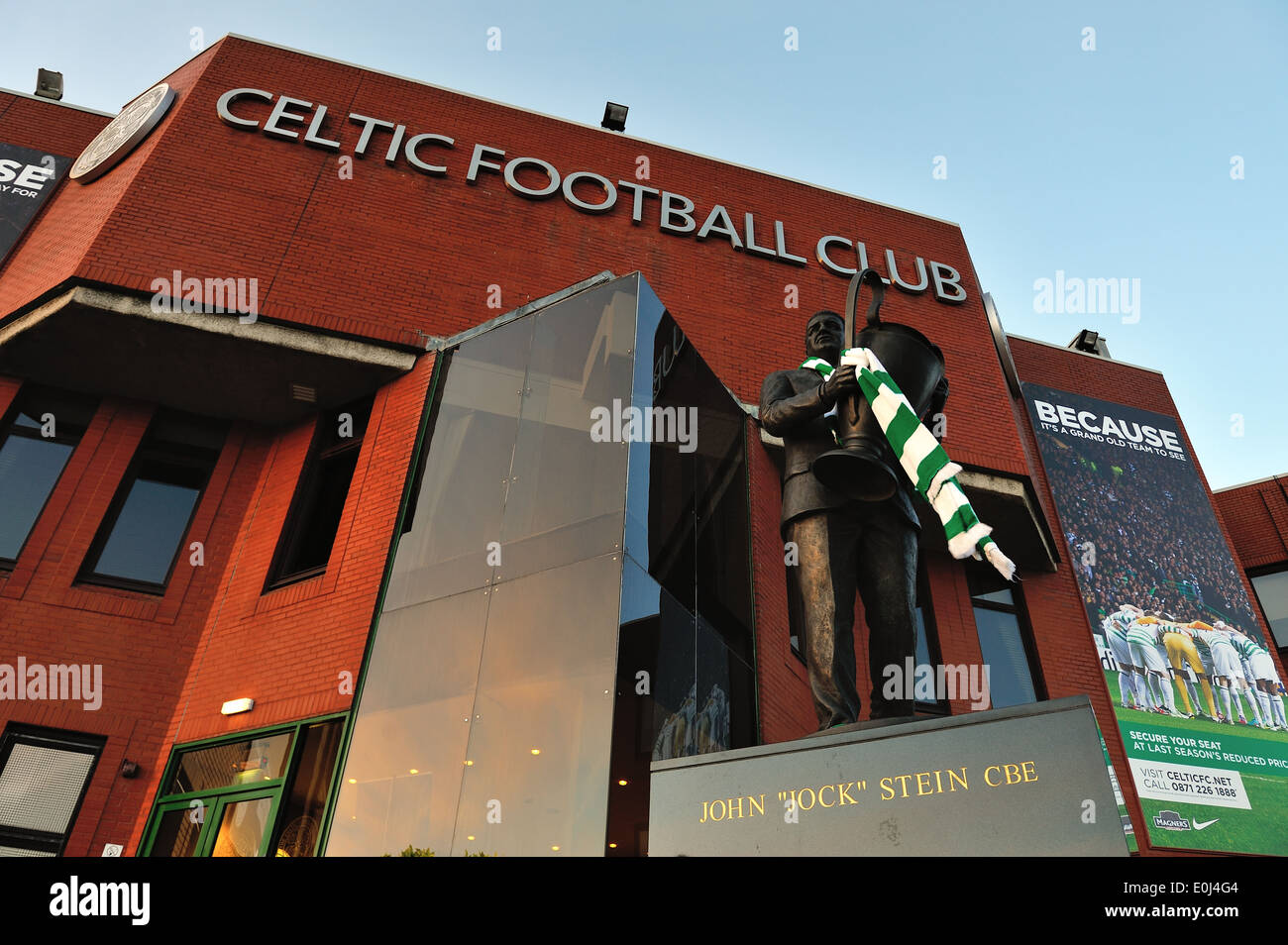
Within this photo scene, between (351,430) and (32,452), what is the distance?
3.56 m

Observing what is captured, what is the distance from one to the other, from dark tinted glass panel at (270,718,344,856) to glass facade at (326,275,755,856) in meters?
0.44

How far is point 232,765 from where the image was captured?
8.55 meters

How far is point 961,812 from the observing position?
13.1 ft

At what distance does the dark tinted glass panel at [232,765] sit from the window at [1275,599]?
15.9 metres

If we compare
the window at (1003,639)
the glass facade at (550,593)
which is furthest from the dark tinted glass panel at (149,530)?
the window at (1003,639)

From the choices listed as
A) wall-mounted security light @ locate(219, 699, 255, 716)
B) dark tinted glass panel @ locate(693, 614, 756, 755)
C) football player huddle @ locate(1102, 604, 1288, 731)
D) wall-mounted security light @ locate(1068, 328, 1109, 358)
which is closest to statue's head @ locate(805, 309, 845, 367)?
dark tinted glass panel @ locate(693, 614, 756, 755)

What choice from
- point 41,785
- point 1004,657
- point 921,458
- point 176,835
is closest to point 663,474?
point 921,458

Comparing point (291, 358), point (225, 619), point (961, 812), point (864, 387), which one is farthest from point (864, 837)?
point (291, 358)

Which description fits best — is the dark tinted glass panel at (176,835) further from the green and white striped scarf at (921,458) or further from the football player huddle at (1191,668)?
the football player huddle at (1191,668)

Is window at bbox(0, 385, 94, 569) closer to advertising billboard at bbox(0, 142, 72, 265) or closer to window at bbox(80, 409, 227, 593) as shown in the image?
window at bbox(80, 409, 227, 593)

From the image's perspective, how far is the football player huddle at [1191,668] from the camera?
1199 cm

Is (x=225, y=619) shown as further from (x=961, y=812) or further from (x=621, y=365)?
(x=961, y=812)

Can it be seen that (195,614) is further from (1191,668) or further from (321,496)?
(1191,668)
